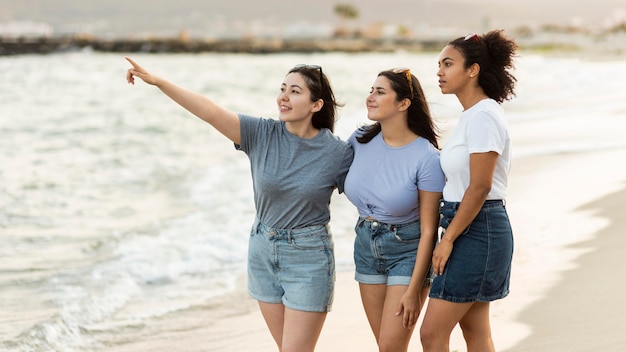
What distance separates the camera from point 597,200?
25.9ft

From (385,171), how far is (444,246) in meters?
0.47

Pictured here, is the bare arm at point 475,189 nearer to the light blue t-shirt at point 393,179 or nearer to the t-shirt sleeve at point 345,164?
the light blue t-shirt at point 393,179

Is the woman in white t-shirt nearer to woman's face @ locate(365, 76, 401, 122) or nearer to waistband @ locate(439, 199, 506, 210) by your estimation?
waistband @ locate(439, 199, 506, 210)

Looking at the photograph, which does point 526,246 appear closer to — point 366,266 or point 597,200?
point 597,200

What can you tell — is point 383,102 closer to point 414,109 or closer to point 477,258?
point 414,109

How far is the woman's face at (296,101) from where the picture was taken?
3725 millimetres

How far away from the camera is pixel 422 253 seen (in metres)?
3.46

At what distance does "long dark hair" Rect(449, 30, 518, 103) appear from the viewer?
3.43m

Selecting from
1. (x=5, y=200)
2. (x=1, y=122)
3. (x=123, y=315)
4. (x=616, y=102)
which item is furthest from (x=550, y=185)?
(x=1, y=122)

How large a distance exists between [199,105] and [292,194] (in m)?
0.60

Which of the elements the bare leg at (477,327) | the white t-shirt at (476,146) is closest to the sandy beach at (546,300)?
the bare leg at (477,327)

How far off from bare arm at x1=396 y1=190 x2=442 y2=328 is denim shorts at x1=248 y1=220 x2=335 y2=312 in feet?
1.30

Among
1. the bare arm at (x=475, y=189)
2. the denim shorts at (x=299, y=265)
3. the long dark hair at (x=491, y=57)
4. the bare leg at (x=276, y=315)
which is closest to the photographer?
the bare arm at (x=475, y=189)

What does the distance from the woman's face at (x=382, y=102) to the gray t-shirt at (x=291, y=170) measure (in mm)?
228
